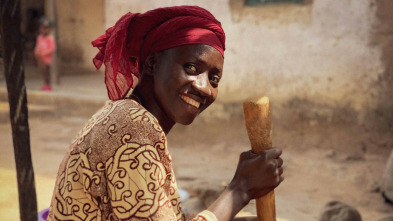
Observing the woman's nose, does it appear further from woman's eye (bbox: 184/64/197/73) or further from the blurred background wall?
the blurred background wall

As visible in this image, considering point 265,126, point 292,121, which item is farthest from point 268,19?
point 265,126

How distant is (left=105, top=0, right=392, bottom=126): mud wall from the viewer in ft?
17.7

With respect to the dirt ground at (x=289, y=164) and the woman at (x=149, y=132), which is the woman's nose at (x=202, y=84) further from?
the dirt ground at (x=289, y=164)

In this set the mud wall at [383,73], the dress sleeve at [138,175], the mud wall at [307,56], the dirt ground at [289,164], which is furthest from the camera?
the mud wall at [307,56]

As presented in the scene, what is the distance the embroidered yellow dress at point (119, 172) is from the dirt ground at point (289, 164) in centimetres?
237

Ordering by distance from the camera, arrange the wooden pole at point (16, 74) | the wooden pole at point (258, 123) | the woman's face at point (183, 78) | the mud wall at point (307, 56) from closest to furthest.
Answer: the woman's face at point (183, 78), the wooden pole at point (258, 123), the wooden pole at point (16, 74), the mud wall at point (307, 56)

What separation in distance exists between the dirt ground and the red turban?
242 cm

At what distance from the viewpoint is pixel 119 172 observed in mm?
1271

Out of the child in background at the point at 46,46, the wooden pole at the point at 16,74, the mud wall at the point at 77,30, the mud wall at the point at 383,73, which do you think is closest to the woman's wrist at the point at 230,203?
the wooden pole at the point at 16,74

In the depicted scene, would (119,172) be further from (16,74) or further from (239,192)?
(16,74)

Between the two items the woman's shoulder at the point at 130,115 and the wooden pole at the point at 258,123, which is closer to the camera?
the woman's shoulder at the point at 130,115

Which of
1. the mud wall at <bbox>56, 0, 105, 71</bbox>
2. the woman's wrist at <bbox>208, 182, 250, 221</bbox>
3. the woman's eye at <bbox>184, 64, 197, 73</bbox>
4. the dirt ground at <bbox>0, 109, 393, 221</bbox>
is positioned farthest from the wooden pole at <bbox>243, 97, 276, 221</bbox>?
the mud wall at <bbox>56, 0, 105, 71</bbox>

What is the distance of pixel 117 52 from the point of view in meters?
1.46

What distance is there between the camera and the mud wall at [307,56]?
17.7 ft
